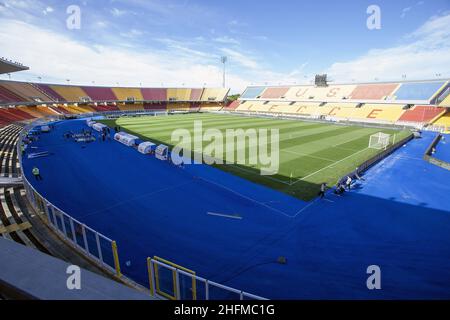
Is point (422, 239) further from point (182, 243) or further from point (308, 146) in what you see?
point (308, 146)

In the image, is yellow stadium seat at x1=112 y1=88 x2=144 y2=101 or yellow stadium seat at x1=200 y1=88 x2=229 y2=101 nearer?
yellow stadium seat at x1=112 y1=88 x2=144 y2=101

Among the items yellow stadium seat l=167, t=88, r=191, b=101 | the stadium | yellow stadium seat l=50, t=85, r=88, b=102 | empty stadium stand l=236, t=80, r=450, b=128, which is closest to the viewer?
the stadium

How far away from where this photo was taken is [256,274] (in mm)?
9055

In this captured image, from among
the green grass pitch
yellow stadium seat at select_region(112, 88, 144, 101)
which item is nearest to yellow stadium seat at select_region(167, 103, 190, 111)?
yellow stadium seat at select_region(112, 88, 144, 101)

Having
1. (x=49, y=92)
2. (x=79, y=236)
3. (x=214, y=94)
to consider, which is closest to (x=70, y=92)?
(x=49, y=92)

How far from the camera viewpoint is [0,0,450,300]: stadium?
7.82 m

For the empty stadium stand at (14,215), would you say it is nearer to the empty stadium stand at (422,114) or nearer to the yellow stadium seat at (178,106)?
the empty stadium stand at (422,114)

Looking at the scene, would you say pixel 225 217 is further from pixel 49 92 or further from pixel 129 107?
pixel 129 107

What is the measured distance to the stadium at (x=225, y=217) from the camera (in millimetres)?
7820

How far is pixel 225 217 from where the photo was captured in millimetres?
12859

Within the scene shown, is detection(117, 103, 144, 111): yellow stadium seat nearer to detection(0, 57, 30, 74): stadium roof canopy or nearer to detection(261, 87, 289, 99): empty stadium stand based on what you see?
detection(261, 87, 289, 99): empty stadium stand

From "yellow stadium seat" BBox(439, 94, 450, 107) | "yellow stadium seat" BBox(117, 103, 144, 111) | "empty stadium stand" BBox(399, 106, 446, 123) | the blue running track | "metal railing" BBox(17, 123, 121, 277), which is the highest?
"yellow stadium seat" BBox(117, 103, 144, 111)
